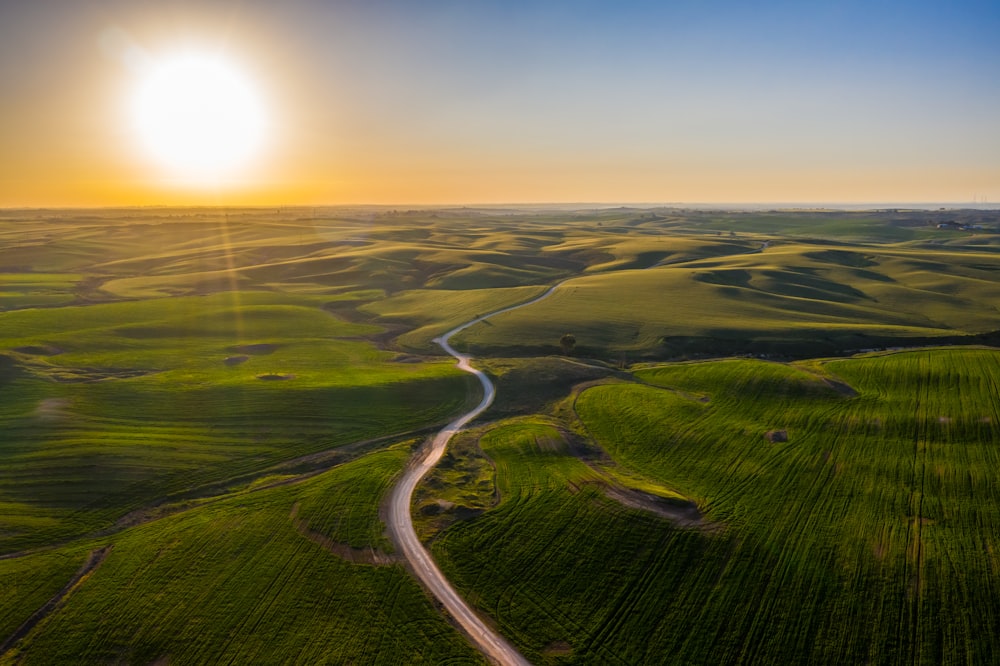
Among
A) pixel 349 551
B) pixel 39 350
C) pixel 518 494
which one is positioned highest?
pixel 39 350

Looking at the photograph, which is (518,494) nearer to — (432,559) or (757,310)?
(432,559)

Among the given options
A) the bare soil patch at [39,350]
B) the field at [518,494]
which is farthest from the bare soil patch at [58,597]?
the bare soil patch at [39,350]

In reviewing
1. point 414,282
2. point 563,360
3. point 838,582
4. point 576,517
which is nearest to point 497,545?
point 576,517

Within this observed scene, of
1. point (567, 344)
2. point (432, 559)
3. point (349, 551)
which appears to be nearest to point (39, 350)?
point (349, 551)

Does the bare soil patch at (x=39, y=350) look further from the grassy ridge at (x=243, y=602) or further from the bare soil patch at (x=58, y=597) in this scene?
the bare soil patch at (x=58, y=597)

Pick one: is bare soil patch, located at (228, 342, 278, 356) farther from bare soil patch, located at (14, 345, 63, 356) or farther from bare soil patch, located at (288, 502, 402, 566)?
bare soil patch, located at (288, 502, 402, 566)

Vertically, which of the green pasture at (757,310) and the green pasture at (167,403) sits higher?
the green pasture at (757,310)

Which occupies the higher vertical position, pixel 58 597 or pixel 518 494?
pixel 518 494
